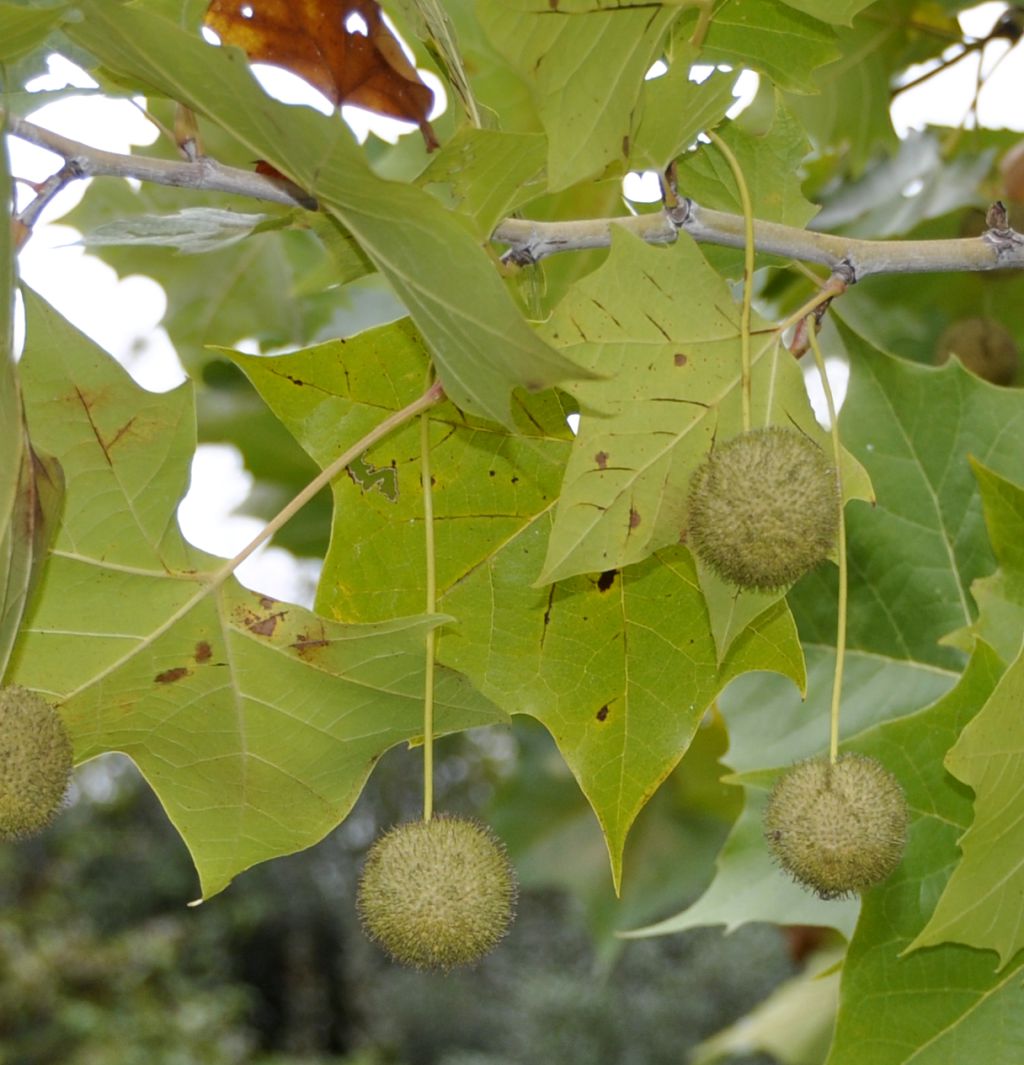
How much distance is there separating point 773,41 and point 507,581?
830 millimetres

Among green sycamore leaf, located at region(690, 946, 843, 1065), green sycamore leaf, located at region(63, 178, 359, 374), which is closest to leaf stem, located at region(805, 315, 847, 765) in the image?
green sycamore leaf, located at region(63, 178, 359, 374)

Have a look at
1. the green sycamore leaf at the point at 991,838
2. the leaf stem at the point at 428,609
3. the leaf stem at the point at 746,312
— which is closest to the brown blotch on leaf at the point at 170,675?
the leaf stem at the point at 428,609

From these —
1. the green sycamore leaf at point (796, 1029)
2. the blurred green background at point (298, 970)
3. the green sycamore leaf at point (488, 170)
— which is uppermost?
the green sycamore leaf at point (488, 170)

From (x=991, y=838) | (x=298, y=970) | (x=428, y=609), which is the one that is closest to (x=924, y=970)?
(x=991, y=838)

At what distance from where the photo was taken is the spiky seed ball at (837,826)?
1.50m

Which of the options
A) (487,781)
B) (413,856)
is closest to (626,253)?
(413,856)

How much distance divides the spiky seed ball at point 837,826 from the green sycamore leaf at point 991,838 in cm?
9

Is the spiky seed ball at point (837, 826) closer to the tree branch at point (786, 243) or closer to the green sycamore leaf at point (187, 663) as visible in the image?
the green sycamore leaf at point (187, 663)

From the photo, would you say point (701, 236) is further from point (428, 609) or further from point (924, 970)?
point (924, 970)

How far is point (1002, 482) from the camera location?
1.80m

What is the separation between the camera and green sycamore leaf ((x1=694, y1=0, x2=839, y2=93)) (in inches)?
70.2

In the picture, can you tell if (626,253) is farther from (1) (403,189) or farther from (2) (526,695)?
(2) (526,695)

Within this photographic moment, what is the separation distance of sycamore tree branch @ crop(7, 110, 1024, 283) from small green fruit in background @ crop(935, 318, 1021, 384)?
52.5 inches

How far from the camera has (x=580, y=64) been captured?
4.75 ft
